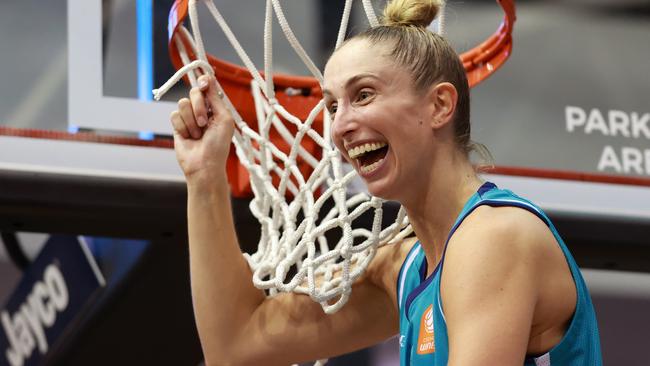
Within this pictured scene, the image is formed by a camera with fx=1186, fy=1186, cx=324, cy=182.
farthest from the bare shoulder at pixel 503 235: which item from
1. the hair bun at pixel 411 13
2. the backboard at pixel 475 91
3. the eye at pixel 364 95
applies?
the backboard at pixel 475 91

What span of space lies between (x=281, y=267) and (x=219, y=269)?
104mm

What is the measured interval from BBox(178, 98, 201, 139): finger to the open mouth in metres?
0.36

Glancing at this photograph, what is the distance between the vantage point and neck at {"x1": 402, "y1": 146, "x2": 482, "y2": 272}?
170cm

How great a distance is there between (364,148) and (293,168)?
1.48 feet

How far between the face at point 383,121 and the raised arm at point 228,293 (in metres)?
0.31

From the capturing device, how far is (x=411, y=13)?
5.95 ft

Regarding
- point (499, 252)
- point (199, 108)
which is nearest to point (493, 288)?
point (499, 252)

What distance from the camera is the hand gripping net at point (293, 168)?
1976 mm

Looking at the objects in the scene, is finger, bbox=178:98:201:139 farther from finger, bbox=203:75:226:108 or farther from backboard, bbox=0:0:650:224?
backboard, bbox=0:0:650:224

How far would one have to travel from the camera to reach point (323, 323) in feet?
6.56

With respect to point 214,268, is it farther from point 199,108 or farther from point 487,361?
point 487,361

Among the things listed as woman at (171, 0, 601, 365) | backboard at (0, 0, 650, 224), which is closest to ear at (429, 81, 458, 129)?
woman at (171, 0, 601, 365)

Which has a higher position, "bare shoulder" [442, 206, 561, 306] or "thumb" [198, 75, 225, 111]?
"thumb" [198, 75, 225, 111]

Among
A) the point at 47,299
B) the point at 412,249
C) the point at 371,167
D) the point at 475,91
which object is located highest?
the point at 371,167
